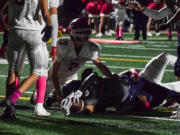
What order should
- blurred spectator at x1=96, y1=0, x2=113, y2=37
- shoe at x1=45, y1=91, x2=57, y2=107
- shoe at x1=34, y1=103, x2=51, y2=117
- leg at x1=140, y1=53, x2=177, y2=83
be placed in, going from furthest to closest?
blurred spectator at x1=96, y1=0, x2=113, y2=37, shoe at x1=45, y1=91, x2=57, y2=107, leg at x1=140, y1=53, x2=177, y2=83, shoe at x1=34, y1=103, x2=51, y2=117

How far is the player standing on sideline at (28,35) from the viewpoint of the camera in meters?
6.29

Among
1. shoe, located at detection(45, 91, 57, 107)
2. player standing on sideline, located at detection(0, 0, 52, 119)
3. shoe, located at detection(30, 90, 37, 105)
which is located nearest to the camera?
player standing on sideline, located at detection(0, 0, 52, 119)

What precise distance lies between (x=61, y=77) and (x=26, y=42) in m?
1.23

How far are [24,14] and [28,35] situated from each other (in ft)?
0.73

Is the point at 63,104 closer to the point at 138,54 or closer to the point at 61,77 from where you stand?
the point at 61,77

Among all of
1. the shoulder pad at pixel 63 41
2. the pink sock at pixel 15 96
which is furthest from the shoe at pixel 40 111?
the shoulder pad at pixel 63 41

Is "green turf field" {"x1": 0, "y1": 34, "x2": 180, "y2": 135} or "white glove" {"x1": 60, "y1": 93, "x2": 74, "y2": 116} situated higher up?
"white glove" {"x1": 60, "y1": 93, "x2": 74, "y2": 116}

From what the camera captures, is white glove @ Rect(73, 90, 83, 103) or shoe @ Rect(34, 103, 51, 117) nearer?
shoe @ Rect(34, 103, 51, 117)

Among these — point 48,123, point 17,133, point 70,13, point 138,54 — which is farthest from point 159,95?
point 70,13

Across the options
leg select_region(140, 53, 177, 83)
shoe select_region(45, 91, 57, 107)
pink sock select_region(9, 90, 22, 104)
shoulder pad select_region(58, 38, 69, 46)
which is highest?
shoulder pad select_region(58, 38, 69, 46)

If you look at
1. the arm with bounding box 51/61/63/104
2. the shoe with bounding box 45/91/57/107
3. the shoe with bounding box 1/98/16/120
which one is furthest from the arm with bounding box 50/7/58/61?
the shoe with bounding box 1/98/16/120

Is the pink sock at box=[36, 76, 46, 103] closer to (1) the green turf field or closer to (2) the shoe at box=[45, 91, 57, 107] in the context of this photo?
(1) the green turf field

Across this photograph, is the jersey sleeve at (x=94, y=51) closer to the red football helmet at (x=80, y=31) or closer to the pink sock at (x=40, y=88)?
the red football helmet at (x=80, y=31)

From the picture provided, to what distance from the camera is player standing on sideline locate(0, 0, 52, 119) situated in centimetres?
629
